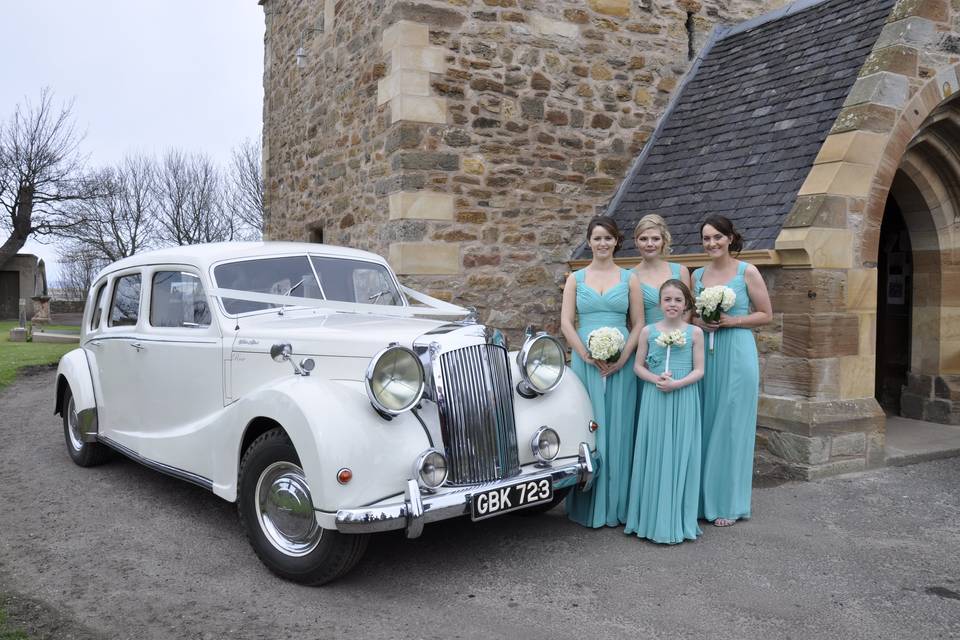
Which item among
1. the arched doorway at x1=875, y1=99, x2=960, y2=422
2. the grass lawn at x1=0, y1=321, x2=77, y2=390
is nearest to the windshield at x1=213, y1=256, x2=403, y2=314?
the arched doorway at x1=875, y1=99, x2=960, y2=422

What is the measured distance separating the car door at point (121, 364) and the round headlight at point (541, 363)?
2657mm

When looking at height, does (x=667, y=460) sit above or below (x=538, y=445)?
below

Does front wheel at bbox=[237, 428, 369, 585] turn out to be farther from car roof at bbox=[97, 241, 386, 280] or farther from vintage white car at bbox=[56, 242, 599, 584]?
car roof at bbox=[97, 241, 386, 280]

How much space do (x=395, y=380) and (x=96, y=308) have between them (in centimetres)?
353

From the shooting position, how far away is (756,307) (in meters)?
4.70

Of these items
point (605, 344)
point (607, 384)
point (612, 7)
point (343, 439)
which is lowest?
point (343, 439)

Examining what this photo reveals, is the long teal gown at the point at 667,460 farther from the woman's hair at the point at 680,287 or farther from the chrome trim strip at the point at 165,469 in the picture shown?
the chrome trim strip at the point at 165,469

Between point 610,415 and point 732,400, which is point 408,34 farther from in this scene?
point 732,400

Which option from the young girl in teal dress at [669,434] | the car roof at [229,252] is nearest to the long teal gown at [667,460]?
the young girl in teal dress at [669,434]

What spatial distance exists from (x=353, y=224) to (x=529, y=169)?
7.01ft

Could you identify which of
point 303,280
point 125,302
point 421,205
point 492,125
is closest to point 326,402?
point 303,280

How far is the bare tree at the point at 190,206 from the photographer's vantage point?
3531cm

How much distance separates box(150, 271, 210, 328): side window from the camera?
4.66 m

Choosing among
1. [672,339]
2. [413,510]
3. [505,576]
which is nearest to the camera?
[413,510]
